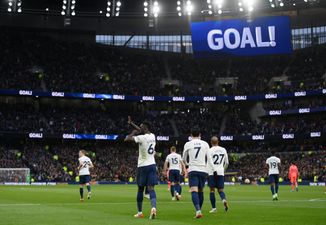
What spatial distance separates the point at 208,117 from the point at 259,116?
8.41 meters

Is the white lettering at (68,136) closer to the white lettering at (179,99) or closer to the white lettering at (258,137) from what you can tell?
the white lettering at (179,99)

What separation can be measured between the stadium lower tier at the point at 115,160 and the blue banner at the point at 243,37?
15698mm

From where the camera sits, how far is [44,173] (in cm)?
6925

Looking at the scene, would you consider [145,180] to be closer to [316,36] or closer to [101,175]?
[101,175]

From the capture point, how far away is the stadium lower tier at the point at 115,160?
70.4 meters

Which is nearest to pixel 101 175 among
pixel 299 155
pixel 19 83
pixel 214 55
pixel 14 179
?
pixel 14 179

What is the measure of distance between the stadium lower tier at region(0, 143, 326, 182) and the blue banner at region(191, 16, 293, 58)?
15698 millimetres

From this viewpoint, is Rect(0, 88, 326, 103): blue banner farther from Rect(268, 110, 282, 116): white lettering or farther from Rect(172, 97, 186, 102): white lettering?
Rect(268, 110, 282, 116): white lettering

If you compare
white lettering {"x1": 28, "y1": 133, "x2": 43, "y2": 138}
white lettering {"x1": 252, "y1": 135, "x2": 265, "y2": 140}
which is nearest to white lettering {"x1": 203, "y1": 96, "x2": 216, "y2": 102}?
white lettering {"x1": 252, "y1": 135, "x2": 265, "y2": 140}

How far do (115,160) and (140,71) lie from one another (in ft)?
63.5

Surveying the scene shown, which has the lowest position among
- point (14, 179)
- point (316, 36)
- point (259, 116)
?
point (14, 179)

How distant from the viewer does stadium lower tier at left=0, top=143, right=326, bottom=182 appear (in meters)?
70.4

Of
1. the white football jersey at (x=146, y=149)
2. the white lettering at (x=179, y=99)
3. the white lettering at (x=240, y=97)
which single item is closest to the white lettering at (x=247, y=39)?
the white lettering at (x=240, y=97)

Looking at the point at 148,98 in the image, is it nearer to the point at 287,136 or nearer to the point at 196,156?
the point at 287,136
